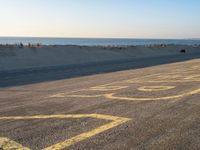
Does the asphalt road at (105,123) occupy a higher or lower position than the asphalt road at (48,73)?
higher

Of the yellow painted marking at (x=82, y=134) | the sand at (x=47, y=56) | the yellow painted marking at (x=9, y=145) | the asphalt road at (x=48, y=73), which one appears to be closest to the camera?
the yellow painted marking at (x=9, y=145)

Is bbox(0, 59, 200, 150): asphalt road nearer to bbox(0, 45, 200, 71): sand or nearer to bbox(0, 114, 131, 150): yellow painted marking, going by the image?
bbox(0, 114, 131, 150): yellow painted marking

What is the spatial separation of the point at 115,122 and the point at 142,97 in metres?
3.06

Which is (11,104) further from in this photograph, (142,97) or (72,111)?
(142,97)

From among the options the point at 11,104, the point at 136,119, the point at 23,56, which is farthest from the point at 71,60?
the point at 136,119

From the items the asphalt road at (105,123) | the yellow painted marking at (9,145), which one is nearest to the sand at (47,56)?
the asphalt road at (105,123)

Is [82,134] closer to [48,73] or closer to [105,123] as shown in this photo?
[105,123]

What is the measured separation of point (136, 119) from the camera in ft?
20.9

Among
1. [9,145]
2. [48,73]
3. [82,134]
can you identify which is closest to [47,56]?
[48,73]

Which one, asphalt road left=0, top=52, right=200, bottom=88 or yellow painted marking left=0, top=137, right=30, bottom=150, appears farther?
asphalt road left=0, top=52, right=200, bottom=88

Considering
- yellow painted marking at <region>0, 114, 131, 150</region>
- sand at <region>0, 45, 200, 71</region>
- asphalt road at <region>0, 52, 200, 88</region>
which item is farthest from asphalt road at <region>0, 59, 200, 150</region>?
sand at <region>0, 45, 200, 71</region>

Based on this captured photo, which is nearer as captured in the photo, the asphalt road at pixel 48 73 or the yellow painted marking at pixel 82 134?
the yellow painted marking at pixel 82 134

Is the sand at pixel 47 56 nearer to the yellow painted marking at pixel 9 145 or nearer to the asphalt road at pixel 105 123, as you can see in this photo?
the asphalt road at pixel 105 123

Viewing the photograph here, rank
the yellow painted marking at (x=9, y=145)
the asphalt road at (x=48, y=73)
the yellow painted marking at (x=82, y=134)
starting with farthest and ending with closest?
the asphalt road at (x=48, y=73), the yellow painted marking at (x=82, y=134), the yellow painted marking at (x=9, y=145)
